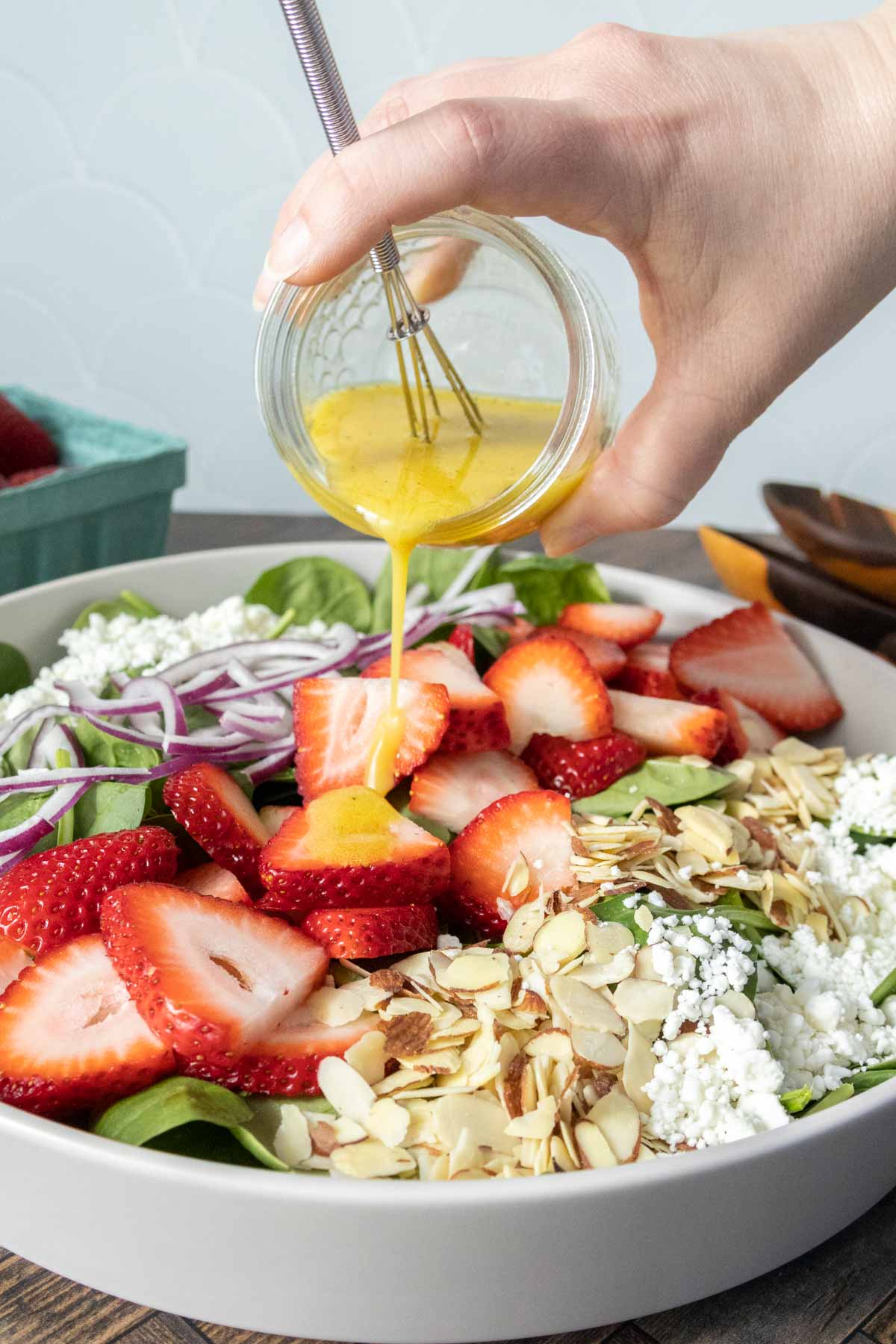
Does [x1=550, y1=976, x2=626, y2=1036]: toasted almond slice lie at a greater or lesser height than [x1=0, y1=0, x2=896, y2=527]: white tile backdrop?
lesser

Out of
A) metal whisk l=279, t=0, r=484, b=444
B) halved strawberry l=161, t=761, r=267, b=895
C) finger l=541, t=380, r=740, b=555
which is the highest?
metal whisk l=279, t=0, r=484, b=444

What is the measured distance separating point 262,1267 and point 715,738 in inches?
25.1

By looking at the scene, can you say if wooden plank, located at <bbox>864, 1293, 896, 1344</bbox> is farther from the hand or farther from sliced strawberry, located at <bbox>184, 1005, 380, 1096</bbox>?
the hand

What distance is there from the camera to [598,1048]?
0.72m

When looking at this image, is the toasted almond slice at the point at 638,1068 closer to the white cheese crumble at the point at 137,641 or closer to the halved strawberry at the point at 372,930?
the halved strawberry at the point at 372,930

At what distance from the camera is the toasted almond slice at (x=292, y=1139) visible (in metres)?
0.70

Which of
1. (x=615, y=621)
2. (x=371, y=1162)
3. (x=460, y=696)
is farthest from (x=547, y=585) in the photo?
(x=371, y=1162)

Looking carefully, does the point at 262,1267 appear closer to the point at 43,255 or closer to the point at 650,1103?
the point at 650,1103

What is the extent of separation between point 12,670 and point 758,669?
2.41ft

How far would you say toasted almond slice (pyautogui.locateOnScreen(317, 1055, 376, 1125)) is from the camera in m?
0.71

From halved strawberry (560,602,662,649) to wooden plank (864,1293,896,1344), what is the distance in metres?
0.69

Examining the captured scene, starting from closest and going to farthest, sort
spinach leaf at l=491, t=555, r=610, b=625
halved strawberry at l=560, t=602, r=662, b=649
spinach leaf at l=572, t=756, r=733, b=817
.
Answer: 1. spinach leaf at l=572, t=756, r=733, b=817
2. halved strawberry at l=560, t=602, r=662, b=649
3. spinach leaf at l=491, t=555, r=610, b=625

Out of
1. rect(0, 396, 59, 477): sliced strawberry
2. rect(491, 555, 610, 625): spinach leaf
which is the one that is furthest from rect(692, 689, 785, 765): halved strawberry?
rect(0, 396, 59, 477): sliced strawberry

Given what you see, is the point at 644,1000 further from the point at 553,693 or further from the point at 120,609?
the point at 120,609
